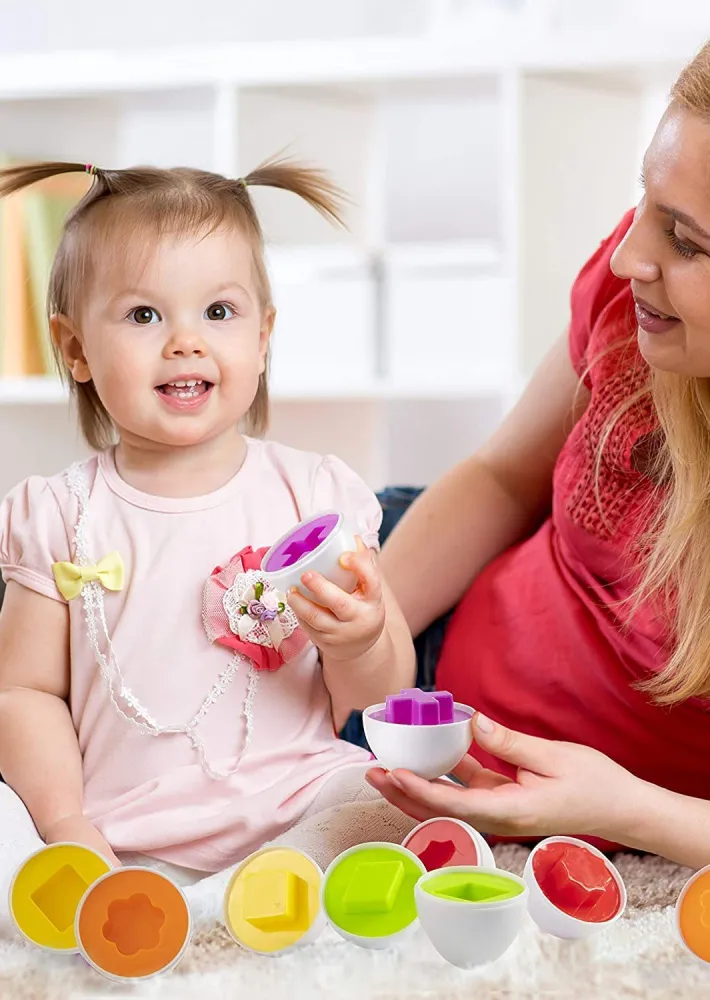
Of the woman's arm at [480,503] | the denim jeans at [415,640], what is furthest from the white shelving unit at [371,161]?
the woman's arm at [480,503]

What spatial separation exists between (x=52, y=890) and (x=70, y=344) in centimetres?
49

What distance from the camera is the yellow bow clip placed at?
106 cm

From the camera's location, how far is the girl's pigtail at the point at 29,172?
1072 millimetres

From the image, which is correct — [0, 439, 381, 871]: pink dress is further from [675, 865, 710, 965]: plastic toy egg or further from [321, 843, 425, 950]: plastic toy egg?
[675, 865, 710, 965]: plastic toy egg

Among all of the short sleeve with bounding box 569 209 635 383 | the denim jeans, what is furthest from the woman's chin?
the denim jeans

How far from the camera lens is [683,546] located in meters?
1.08

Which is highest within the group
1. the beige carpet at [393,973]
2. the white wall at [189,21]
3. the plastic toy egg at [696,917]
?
the white wall at [189,21]

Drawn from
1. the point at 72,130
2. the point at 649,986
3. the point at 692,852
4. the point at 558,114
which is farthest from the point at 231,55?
the point at 649,986

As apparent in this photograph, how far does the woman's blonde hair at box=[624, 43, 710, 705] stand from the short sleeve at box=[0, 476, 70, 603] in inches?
20.3

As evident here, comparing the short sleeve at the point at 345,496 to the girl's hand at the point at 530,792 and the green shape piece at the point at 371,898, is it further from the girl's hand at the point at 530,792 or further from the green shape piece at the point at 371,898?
the green shape piece at the point at 371,898

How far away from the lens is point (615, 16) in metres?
3.03

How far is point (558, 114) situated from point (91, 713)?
2044 millimetres

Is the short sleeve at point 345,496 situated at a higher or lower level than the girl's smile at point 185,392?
lower

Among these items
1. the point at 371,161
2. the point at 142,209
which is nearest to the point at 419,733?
the point at 142,209
